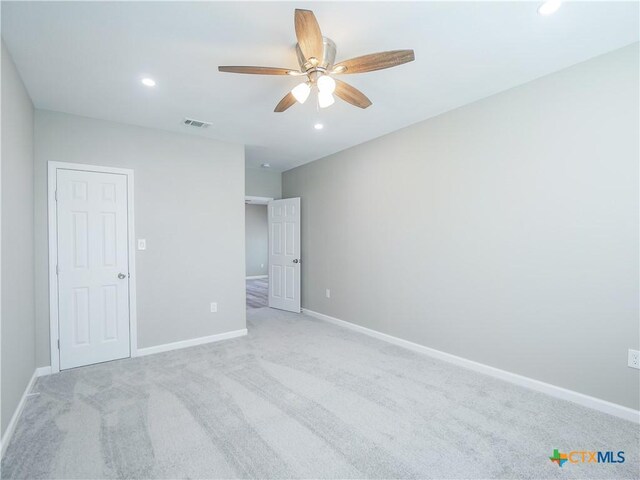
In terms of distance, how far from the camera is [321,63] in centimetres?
193

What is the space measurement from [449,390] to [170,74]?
11.3 feet

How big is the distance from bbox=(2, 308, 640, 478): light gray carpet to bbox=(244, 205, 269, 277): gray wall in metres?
6.15

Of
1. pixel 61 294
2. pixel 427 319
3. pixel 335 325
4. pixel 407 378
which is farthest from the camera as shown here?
pixel 335 325

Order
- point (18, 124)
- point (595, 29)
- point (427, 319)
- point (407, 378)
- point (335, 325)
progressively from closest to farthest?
point (595, 29) → point (18, 124) → point (407, 378) → point (427, 319) → point (335, 325)

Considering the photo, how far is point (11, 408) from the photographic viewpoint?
2.10m

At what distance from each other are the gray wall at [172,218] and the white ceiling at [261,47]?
1.13 feet

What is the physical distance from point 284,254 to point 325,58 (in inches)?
151

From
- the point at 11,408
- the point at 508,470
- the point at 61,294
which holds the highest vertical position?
the point at 61,294

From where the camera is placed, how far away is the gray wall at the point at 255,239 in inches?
366

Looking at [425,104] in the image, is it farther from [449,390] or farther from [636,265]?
[449,390]

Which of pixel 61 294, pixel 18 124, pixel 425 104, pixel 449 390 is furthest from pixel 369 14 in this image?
pixel 61 294

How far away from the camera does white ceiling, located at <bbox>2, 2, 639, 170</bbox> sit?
5.82 ft

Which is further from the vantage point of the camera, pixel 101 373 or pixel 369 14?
pixel 101 373

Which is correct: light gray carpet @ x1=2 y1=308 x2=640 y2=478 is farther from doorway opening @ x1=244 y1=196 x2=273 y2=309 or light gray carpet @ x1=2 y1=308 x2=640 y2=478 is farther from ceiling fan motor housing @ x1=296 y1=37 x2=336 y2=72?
doorway opening @ x1=244 y1=196 x2=273 y2=309
